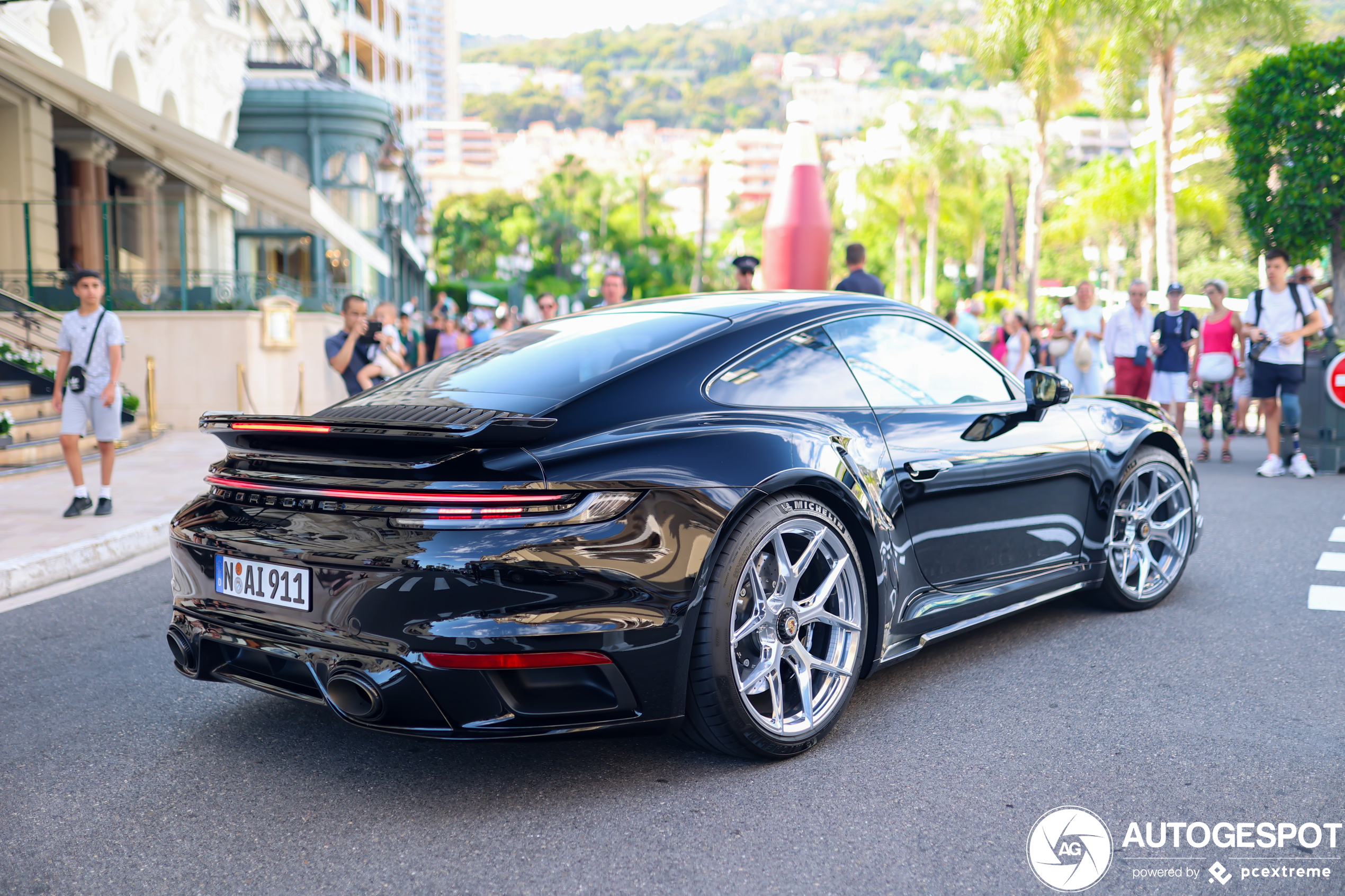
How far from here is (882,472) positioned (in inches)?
144

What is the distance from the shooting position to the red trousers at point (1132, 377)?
11.7 m

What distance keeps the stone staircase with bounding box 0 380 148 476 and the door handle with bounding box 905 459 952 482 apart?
8.50 meters

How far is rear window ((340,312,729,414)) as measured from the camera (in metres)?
3.39

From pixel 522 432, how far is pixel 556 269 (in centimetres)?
8329

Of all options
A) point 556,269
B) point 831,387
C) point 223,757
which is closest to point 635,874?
point 223,757

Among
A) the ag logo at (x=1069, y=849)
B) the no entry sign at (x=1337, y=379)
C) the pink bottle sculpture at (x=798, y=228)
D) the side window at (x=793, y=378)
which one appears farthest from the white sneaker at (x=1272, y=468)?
the ag logo at (x=1069, y=849)

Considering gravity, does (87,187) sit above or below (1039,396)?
above

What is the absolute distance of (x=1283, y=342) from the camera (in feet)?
33.6

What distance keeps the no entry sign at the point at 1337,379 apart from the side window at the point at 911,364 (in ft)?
24.7

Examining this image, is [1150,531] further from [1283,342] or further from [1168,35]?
[1168,35]

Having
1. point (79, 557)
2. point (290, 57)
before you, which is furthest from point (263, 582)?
point (290, 57)

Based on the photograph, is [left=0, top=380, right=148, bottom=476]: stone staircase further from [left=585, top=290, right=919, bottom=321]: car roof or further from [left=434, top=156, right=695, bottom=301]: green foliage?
[left=434, top=156, right=695, bottom=301]: green foliage

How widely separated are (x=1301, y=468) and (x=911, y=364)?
25.5 feet

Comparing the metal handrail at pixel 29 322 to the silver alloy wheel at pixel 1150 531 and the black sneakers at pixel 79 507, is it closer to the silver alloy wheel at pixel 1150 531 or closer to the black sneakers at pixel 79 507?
the black sneakers at pixel 79 507
